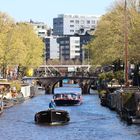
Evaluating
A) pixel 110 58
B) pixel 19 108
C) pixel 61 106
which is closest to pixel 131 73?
pixel 110 58

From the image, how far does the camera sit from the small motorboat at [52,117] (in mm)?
75875

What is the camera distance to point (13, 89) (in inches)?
4852

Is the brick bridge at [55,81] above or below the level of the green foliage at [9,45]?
below

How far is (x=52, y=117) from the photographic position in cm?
7594

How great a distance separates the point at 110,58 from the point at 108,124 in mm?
50674

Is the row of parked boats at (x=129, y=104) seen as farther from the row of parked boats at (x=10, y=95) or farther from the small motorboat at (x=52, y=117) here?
the row of parked boats at (x=10, y=95)

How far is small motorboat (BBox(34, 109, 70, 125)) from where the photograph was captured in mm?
75875

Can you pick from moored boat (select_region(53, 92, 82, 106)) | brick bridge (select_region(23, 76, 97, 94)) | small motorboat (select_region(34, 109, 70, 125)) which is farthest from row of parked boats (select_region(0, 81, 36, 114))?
brick bridge (select_region(23, 76, 97, 94))

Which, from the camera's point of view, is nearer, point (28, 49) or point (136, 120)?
point (136, 120)

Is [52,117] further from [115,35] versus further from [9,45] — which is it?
[9,45]

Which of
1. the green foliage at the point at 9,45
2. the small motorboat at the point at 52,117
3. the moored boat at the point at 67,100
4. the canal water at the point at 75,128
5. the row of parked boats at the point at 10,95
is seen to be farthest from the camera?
the green foliage at the point at 9,45

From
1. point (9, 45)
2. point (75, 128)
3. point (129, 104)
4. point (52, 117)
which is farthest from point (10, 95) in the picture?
point (75, 128)

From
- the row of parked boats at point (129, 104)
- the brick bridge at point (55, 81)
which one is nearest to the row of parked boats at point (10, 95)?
the row of parked boats at point (129, 104)

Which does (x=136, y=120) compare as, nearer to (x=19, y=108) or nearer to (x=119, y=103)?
(x=119, y=103)
